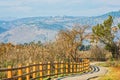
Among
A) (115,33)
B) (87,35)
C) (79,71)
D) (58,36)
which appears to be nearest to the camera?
(79,71)

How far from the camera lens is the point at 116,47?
104 meters

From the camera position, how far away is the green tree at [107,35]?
10406cm

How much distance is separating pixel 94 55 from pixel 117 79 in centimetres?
7426

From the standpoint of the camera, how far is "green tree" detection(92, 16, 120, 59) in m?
104

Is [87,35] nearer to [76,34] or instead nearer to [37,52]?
[76,34]

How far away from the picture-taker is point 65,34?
320 feet

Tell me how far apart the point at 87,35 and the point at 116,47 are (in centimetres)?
777

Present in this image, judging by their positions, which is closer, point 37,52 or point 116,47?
point 37,52

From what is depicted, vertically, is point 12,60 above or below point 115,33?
below

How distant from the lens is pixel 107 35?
106 meters

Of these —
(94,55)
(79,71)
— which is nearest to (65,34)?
(94,55)

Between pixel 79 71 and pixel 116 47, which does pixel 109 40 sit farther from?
pixel 79 71

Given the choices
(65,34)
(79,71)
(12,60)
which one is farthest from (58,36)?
(12,60)

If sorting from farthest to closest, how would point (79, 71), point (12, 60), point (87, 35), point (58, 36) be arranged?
point (87, 35) → point (58, 36) → point (79, 71) → point (12, 60)
